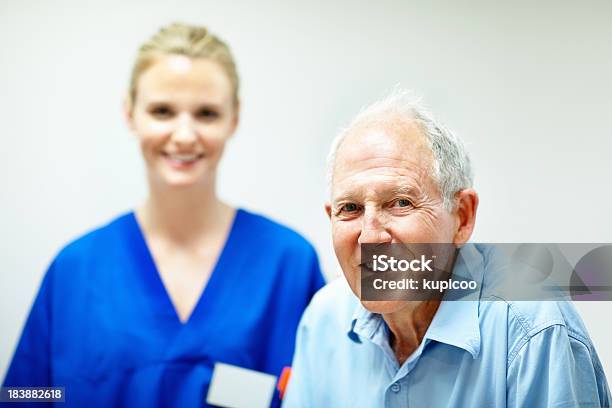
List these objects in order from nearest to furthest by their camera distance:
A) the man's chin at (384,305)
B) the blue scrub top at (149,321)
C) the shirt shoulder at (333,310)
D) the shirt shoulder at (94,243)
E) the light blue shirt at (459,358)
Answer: the light blue shirt at (459,358) → the man's chin at (384,305) → the shirt shoulder at (333,310) → the blue scrub top at (149,321) → the shirt shoulder at (94,243)

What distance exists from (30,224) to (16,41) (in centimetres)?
50

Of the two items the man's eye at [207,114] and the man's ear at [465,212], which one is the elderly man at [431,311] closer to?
the man's ear at [465,212]

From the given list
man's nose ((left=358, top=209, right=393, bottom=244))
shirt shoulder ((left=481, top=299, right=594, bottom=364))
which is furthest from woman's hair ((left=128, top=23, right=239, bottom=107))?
shirt shoulder ((left=481, top=299, right=594, bottom=364))

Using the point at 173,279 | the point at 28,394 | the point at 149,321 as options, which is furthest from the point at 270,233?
the point at 28,394

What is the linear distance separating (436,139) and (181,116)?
74cm

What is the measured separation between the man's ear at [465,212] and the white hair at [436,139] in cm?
1

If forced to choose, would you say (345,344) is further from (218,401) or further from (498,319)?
(218,401)

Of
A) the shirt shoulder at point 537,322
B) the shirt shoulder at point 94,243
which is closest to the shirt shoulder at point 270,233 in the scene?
the shirt shoulder at point 94,243

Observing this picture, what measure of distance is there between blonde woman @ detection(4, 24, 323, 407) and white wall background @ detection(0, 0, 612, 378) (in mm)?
138

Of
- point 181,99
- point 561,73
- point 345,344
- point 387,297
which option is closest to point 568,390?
point 387,297

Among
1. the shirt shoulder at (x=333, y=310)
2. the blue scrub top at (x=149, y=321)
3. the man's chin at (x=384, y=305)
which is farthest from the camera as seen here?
the blue scrub top at (x=149, y=321)

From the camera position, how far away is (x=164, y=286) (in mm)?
1779

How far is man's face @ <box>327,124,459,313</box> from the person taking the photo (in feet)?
4.04

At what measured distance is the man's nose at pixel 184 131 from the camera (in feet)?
5.71
